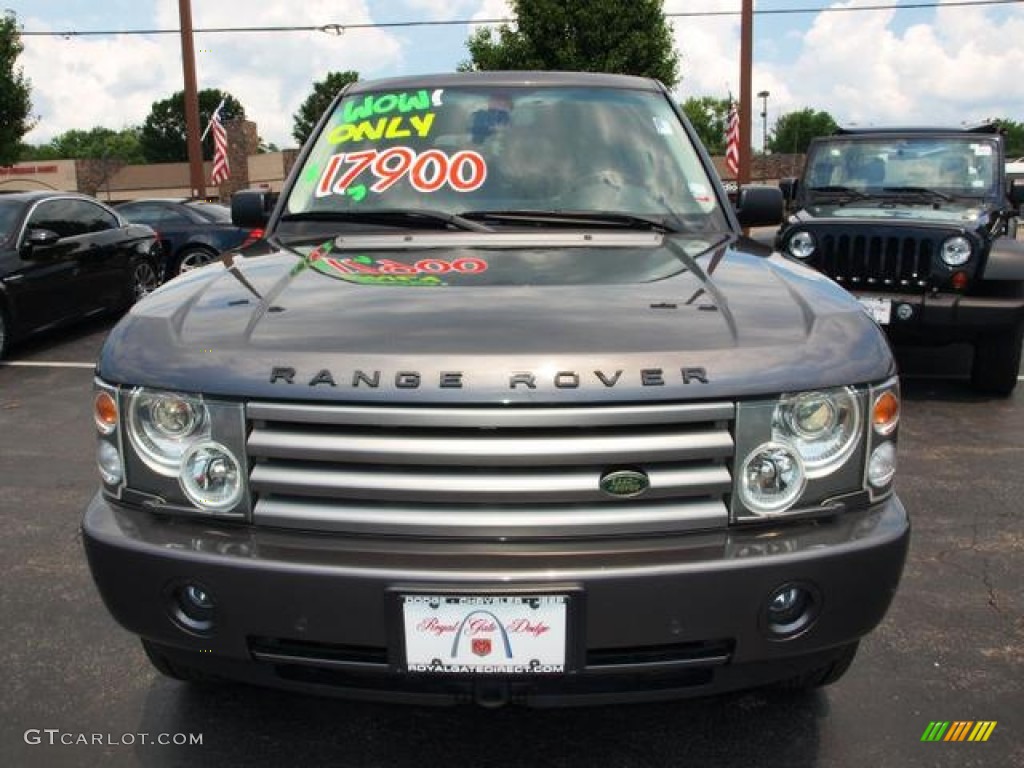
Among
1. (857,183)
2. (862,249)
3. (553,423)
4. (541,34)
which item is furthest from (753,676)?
(541,34)

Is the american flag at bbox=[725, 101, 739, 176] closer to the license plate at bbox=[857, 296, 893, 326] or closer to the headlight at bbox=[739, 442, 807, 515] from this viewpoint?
the license plate at bbox=[857, 296, 893, 326]

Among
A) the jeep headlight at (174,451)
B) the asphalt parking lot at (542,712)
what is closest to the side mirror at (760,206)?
the asphalt parking lot at (542,712)

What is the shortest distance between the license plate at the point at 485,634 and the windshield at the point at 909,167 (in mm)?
6715

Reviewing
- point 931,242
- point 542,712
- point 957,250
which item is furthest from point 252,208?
point 957,250

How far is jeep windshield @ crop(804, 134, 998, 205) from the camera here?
7422 mm

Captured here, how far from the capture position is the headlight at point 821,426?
77.5 inches

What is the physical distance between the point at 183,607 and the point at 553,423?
889 mm

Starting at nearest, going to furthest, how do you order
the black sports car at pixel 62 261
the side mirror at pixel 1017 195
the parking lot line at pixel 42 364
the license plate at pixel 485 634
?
the license plate at pixel 485 634, the side mirror at pixel 1017 195, the parking lot line at pixel 42 364, the black sports car at pixel 62 261

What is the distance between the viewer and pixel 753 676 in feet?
6.77

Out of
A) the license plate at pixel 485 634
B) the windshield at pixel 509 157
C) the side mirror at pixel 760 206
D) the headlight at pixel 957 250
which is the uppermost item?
the windshield at pixel 509 157

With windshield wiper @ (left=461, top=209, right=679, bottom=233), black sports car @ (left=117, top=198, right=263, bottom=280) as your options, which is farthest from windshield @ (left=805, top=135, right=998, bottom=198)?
black sports car @ (left=117, top=198, right=263, bottom=280)

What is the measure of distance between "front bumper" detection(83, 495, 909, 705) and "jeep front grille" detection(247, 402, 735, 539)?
50 millimetres

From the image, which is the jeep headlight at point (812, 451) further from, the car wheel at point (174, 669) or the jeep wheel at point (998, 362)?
Answer: the jeep wheel at point (998, 362)

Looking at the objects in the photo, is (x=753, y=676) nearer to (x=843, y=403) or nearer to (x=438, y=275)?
(x=843, y=403)
